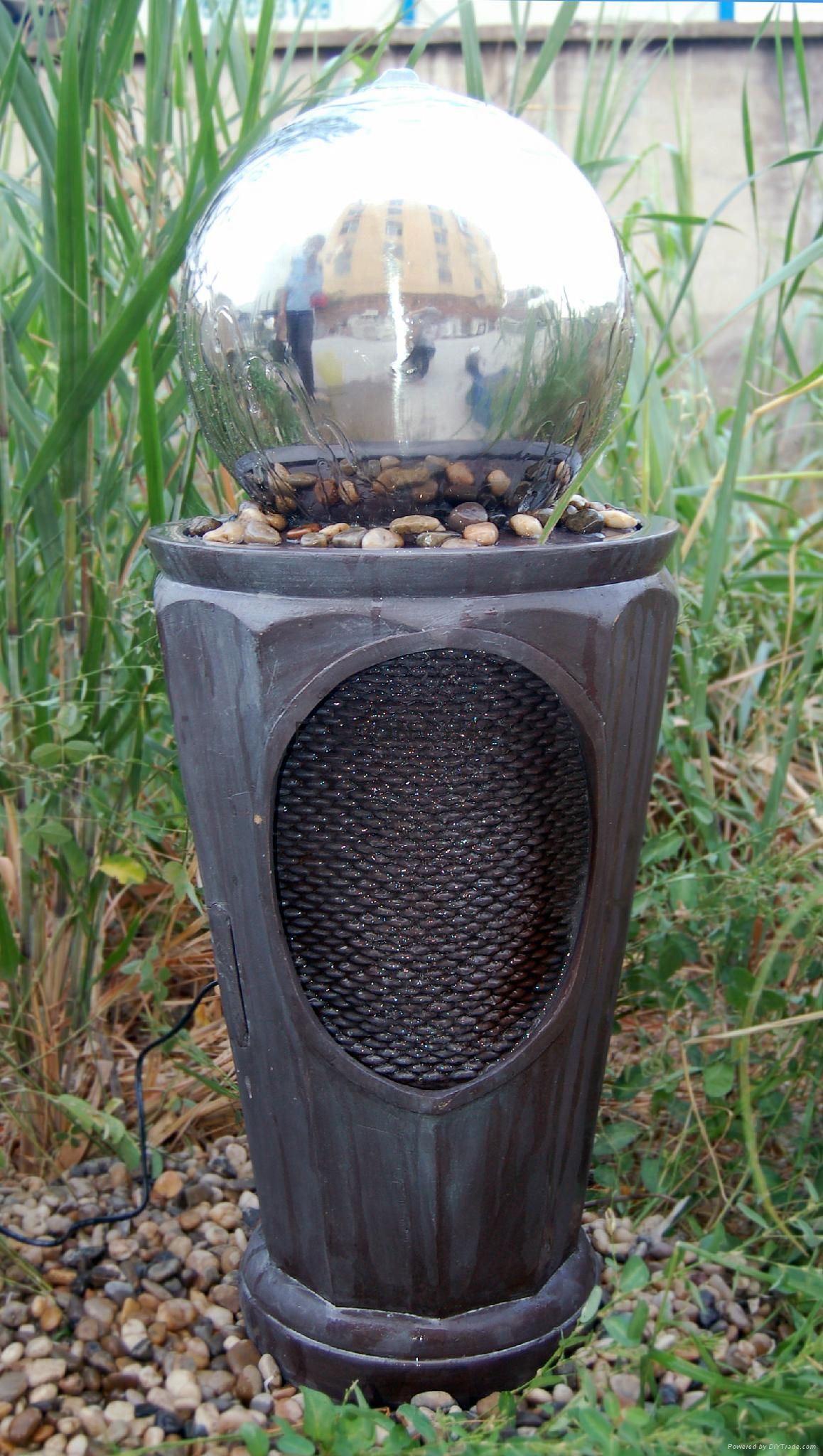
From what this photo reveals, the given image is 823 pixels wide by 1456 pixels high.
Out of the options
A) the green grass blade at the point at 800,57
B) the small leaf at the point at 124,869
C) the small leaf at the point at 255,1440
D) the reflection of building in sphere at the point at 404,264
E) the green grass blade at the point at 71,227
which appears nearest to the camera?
the small leaf at the point at 255,1440

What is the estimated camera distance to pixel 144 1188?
5.16ft

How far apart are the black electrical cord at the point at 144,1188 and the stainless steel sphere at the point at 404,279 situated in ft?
2.58

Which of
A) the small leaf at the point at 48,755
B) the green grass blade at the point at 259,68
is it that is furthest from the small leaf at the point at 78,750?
the green grass blade at the point at 259,68

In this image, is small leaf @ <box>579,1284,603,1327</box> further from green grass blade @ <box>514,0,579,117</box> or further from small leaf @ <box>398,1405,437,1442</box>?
green grass blade @ <box>514,0,579,117</box>

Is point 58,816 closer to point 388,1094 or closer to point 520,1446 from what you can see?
point 388,1094

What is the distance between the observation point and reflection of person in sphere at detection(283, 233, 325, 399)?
108cm

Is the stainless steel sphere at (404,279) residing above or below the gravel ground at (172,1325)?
above

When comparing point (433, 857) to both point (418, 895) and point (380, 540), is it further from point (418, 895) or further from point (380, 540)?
point (380, 540)

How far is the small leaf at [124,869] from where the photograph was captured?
1477mm

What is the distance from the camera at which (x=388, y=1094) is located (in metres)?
1.22

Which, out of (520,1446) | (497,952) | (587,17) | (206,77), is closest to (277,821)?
(497,952)

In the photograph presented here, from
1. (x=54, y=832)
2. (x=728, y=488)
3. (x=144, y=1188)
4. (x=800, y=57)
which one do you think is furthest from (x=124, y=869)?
(x=800, y=57)

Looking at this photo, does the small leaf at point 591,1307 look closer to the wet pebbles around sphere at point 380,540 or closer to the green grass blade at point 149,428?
the wet pebbles around sphere at point 380,540

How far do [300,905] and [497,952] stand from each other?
20 cm
